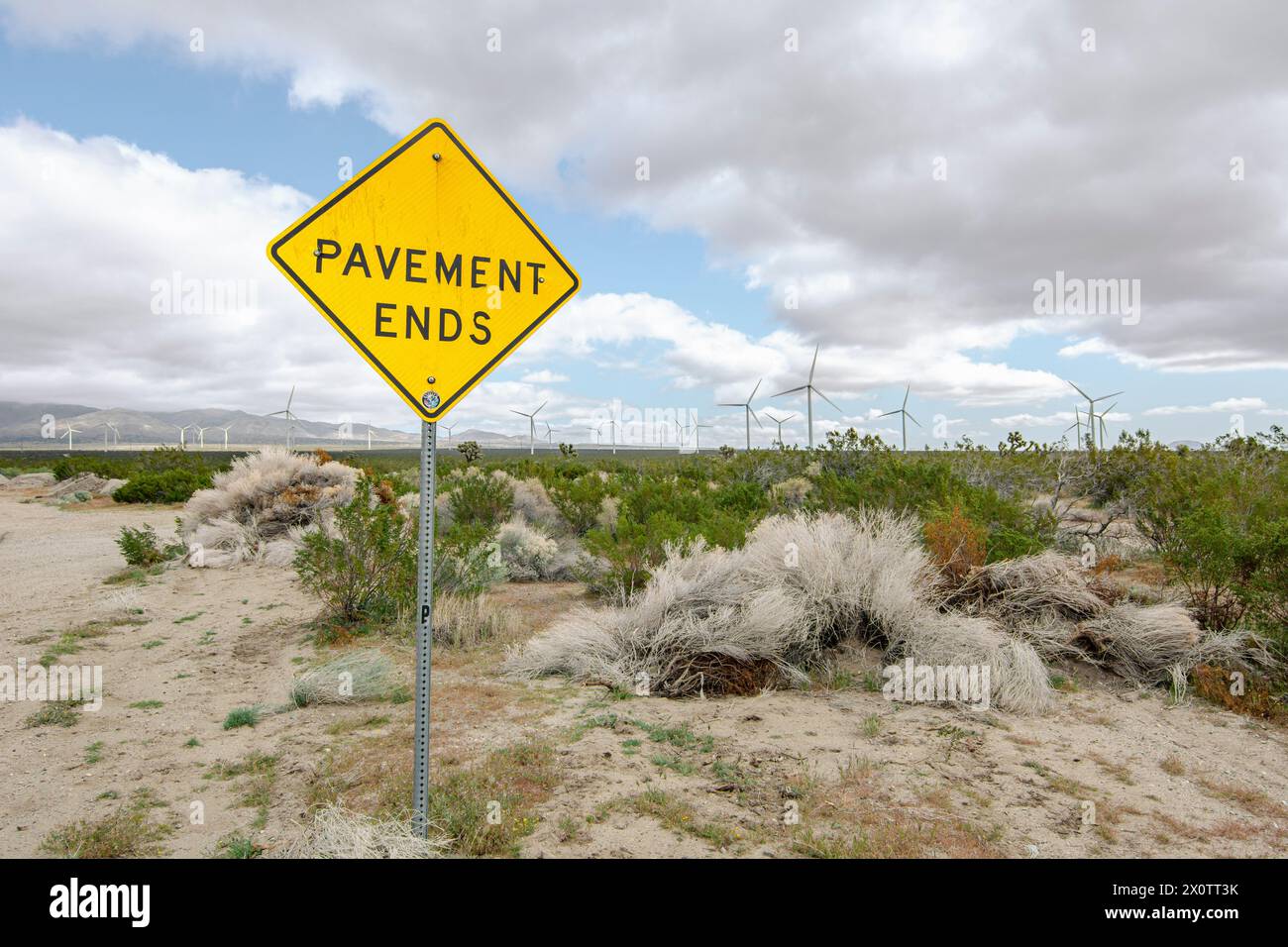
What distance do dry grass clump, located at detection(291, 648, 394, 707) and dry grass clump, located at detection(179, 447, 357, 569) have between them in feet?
25.2

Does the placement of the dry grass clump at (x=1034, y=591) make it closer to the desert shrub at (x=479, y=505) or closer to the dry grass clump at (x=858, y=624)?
the dry grass clump at (x=858, y=624)

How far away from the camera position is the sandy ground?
4.11m

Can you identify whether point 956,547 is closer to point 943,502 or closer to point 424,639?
point 943,502

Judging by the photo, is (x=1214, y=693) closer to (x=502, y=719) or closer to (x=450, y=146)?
(x=502, y=719)

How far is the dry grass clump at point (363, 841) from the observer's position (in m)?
3.49

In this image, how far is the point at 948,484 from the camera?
11.8 meters

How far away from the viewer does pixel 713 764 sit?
5020 mm

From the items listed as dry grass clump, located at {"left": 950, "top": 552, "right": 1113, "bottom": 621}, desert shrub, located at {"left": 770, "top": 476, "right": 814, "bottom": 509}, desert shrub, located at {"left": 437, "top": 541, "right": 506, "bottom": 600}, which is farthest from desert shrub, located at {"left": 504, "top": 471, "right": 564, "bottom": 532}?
dry grass clump, located at {"left": 950, "top": 552, "right": 1113, "bottom": 621}

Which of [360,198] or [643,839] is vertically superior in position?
[360,198]

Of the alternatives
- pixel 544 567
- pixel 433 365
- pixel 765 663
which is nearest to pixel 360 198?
pixel 433 365

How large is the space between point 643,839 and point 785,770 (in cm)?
133

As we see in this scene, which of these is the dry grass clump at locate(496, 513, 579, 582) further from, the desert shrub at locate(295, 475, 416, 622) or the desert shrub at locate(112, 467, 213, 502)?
the desert shrub at locate(112, 467, 213, 502)

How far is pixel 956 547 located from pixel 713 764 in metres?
4.82

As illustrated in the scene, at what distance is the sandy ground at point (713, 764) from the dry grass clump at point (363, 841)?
0.45 m
